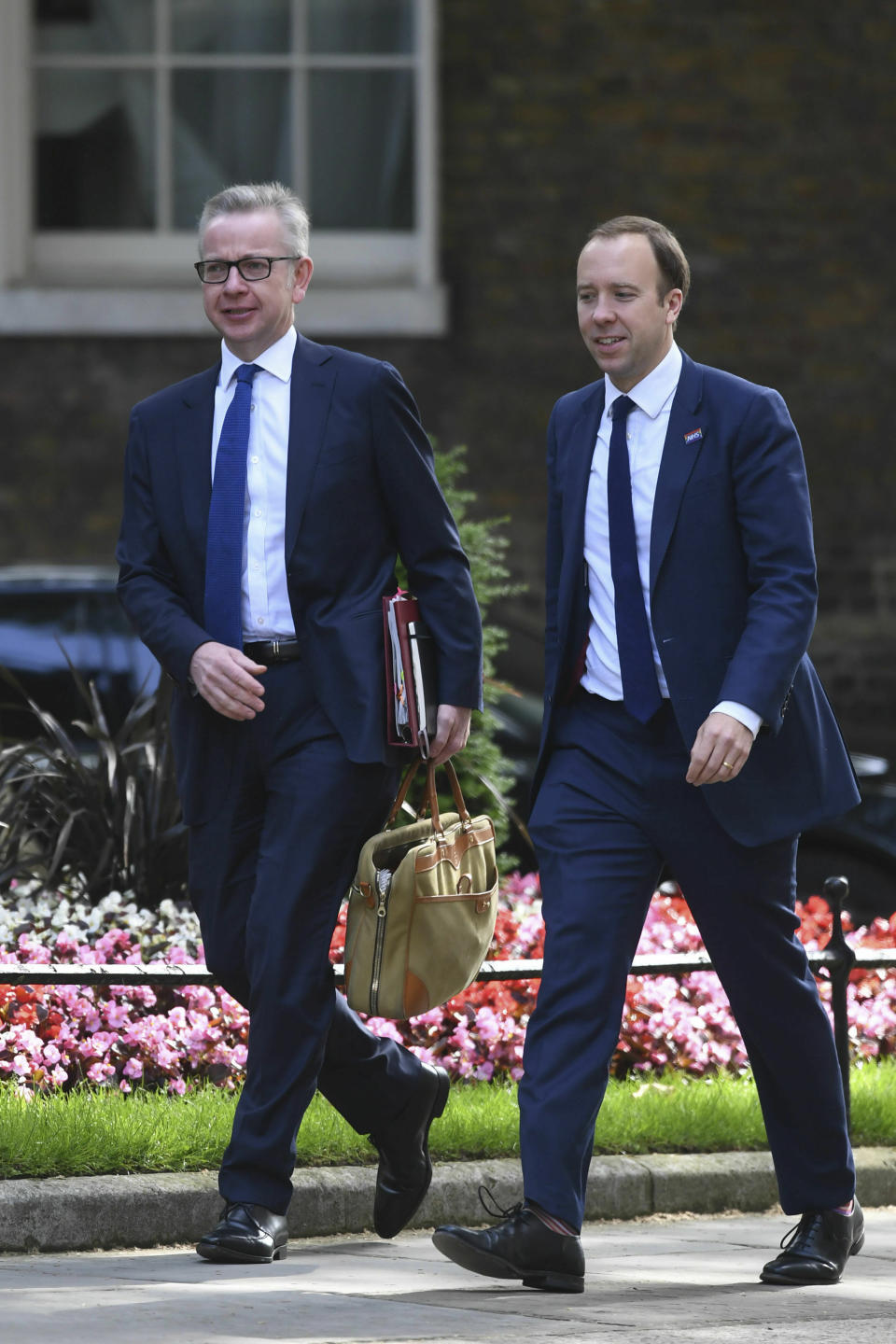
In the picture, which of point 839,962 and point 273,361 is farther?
point 839,962

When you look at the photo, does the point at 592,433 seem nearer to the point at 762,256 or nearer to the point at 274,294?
the point at 274,294

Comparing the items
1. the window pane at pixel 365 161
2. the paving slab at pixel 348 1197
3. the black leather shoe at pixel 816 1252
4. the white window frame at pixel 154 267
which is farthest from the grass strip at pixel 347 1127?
the window pane at pixel 365 161

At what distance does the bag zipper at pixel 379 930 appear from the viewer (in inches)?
175

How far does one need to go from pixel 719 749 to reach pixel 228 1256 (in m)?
1.38

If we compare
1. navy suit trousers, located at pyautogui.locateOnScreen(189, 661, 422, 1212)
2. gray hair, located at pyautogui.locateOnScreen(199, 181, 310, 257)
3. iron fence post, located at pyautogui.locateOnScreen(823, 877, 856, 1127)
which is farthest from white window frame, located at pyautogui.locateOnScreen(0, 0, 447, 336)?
navy suit trousers, located at pyautogui.locateOnScreen(189, 661, 422, 1212)

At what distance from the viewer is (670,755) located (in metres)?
4.34

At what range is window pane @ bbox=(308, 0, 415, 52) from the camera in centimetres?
1267

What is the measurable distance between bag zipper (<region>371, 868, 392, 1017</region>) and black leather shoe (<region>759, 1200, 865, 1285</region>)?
3.06ft

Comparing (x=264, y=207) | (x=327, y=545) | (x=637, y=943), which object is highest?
(x=264, y=207)

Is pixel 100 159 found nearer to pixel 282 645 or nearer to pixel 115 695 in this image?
pixel 115 695

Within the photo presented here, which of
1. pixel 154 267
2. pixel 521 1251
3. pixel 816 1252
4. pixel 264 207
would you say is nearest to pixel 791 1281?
pixel 816 1252

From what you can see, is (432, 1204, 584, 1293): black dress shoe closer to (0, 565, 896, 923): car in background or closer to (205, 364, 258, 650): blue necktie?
(205, 364, 258, 650): blue necktie

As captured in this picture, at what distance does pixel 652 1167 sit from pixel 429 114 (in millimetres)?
8359

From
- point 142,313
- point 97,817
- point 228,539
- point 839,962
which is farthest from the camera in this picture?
point 142,313
